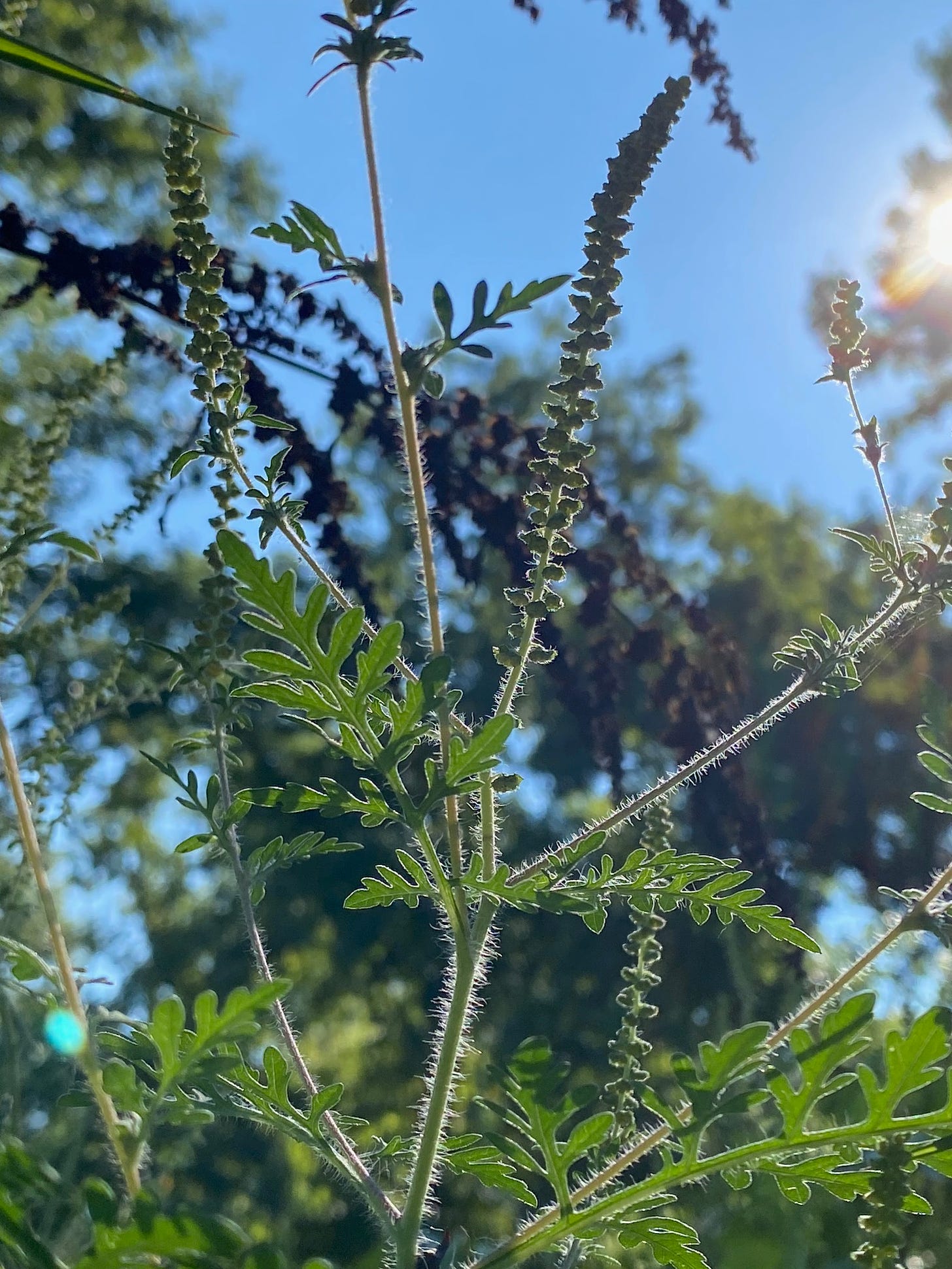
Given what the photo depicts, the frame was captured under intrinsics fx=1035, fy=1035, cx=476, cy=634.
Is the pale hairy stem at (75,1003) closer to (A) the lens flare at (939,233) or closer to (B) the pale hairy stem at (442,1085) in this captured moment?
(B) the pale hairy stem at (442,1085)

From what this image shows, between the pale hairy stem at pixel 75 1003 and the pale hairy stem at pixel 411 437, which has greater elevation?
the pale hairy stem at pixel 411 437

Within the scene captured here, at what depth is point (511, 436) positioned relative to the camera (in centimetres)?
335

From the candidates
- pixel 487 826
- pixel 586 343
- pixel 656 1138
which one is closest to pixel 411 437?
pixel 586 343

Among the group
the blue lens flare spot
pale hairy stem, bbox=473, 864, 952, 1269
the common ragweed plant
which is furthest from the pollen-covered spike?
the blue lens flare spot

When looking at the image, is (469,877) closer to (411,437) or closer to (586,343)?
(411,437)

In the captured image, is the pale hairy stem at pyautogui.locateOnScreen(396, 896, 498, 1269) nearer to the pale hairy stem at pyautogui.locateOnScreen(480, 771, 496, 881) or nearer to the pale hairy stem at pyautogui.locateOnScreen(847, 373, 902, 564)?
the pale hairy stem at pyautogui.locateOnScreen(480, 771, 496, 881)

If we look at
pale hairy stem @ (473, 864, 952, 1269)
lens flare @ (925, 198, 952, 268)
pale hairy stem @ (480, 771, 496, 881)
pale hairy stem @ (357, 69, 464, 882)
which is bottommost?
pale hairy stem @ (473, 864, 952, 1269)

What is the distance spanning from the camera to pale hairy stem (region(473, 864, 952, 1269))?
1325 mm

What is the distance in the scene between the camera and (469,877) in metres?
1.41

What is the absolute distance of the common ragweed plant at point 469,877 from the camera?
1.29 meters

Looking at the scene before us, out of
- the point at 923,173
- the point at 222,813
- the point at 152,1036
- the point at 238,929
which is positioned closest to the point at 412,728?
the point at 222,813

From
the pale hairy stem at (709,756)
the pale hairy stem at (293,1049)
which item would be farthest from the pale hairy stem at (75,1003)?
the pale hairy stem at (709,756)

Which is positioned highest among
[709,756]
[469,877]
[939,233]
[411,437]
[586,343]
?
[939,233]

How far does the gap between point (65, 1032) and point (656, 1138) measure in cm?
81
